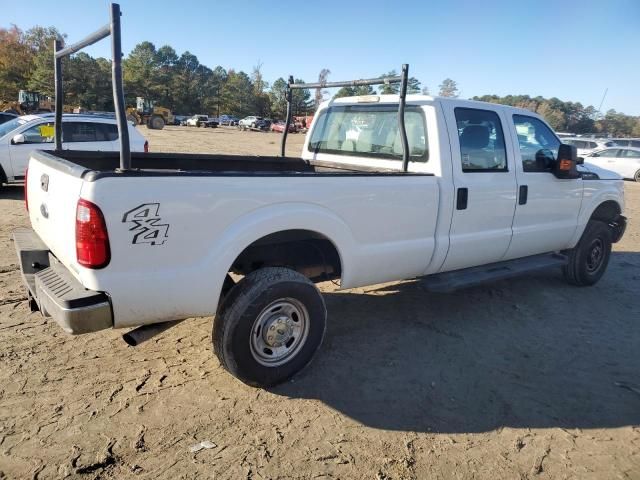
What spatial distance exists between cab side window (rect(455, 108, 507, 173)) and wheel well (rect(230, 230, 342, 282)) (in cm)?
147

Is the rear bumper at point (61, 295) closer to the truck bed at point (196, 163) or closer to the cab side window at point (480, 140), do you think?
the truck bed at point (196, 163)

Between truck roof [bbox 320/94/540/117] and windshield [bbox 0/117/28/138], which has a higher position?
truck roof [bbox 320/94/540/117]

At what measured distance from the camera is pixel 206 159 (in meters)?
4.77

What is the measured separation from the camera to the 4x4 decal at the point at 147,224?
98.6 inches

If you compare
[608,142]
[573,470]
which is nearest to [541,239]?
[573,470]

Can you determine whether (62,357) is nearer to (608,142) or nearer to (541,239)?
(541,239)

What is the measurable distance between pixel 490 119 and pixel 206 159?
9.17 feet

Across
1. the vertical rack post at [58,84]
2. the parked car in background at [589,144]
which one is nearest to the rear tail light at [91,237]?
the vertical rack post at [58,84]

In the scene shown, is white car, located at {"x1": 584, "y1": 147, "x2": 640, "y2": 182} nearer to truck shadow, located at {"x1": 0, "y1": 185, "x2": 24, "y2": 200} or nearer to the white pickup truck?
the white pickup truck

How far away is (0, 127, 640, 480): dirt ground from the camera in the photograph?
2582 millimetres

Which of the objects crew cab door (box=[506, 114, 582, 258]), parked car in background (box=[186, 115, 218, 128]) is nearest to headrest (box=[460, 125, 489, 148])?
crew cab door (box=[506, 114, 582, 258])

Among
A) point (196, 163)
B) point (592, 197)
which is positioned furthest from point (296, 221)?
point (592, 197)

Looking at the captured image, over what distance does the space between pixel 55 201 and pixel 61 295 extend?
1.97ft

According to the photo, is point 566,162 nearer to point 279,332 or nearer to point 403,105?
point 403,105
